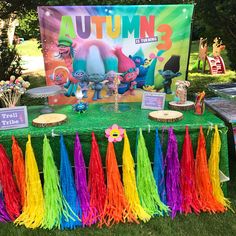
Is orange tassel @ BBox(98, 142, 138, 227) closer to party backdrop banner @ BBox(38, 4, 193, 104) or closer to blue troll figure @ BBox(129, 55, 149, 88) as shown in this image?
party backdrop banner @ BBox(38, 4, 193, 104)

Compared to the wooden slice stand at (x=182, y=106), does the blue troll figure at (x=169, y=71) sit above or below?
above

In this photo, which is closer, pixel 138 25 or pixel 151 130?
pixel 151 130

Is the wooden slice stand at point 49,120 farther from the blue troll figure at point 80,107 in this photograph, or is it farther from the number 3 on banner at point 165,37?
the number 3 on banner at point 165,37

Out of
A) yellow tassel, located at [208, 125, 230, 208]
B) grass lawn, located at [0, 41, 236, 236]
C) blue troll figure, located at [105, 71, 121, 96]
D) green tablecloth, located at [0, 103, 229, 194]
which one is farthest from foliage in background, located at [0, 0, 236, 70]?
grass lawn, located at [0, 41, 236, 236]

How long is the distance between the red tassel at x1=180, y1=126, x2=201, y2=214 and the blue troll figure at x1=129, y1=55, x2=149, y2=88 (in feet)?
2.90

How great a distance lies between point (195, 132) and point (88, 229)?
100cm

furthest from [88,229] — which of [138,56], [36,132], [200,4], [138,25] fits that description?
[200,4]

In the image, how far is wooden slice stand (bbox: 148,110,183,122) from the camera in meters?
2.43

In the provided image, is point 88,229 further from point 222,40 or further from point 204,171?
point 222,40

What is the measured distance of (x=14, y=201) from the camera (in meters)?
2.39

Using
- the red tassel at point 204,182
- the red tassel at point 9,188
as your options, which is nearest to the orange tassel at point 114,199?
the red tassel at point 204,182

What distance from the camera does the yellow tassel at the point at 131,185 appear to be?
2.30m

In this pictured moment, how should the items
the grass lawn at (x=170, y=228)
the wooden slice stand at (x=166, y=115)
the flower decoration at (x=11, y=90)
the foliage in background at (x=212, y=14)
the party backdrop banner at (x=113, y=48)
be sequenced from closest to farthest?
the grass lawn at (x=170, y=228) < the wooden slice stand at (x=166, y=115) < the flower decoration at (x=11, y=90) < the party backdrop banner at (x=113, y=48) < the foliage in background at (x=212, y=14)

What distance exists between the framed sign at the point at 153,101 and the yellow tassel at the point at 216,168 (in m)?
0.53
